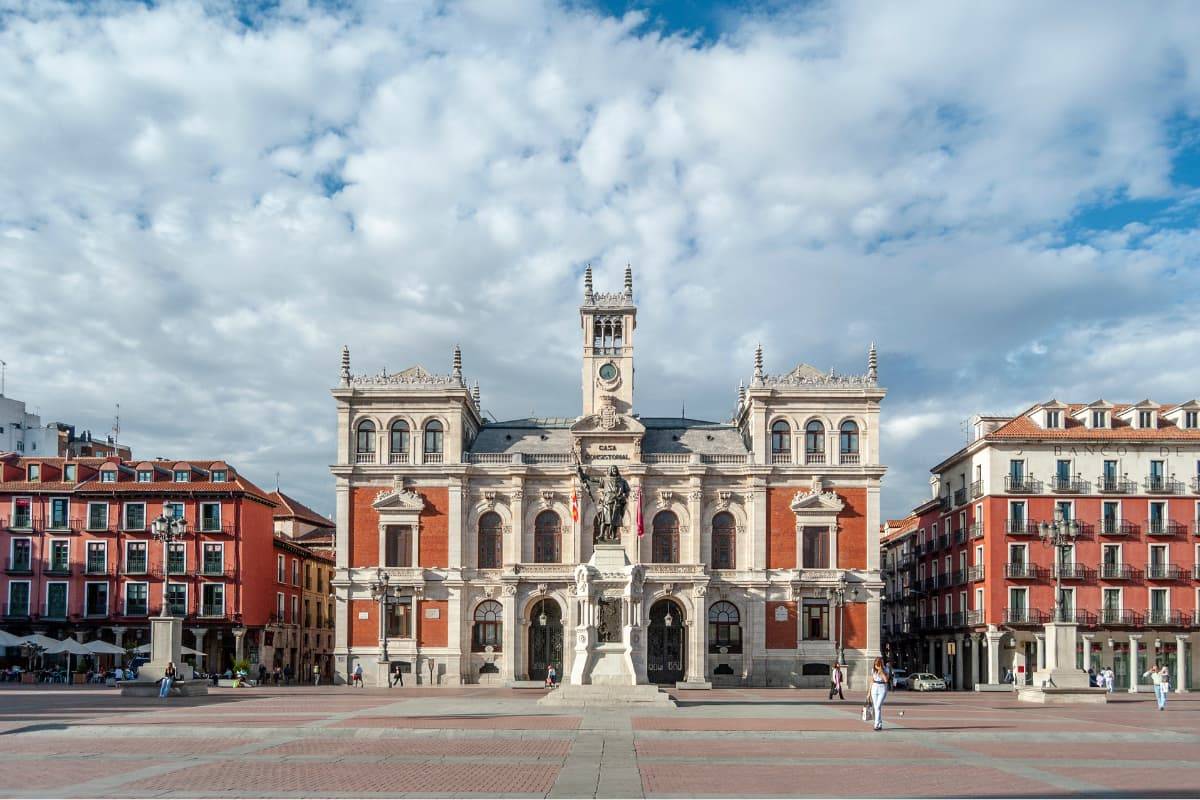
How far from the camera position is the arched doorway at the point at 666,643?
229ft

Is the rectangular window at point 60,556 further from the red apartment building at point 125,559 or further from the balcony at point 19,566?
the balcony at point 19,566

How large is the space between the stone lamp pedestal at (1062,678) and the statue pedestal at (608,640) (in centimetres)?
1562

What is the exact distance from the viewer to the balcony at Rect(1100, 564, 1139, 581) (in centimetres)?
6931

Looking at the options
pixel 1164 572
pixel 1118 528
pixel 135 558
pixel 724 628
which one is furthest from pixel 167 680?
pixel 1164 572

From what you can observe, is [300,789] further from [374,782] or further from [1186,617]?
[1186,617]

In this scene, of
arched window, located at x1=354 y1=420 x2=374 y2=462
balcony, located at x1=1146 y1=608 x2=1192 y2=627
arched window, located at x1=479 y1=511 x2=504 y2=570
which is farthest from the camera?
arched window, located at x1=354 y1=420 x2=374 y2=462

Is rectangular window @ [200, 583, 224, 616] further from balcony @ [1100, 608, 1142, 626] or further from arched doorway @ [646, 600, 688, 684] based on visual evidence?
balcony @ [1100, 608, 1142, 626]

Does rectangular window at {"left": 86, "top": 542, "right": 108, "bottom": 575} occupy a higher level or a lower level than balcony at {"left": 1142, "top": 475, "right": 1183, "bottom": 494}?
lower

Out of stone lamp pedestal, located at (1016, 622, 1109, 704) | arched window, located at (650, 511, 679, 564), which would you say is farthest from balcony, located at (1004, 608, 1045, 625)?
stone lamp pedestal, located at (1016, 622, 1109, 704)

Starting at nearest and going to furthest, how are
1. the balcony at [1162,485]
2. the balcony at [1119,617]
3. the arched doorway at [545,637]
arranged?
the balcony at [1119,617], the balcony at [1162,485], the arched doorway at [545,637]

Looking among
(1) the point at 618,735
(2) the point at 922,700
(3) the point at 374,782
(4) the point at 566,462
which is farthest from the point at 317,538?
(3) the point at 374,782

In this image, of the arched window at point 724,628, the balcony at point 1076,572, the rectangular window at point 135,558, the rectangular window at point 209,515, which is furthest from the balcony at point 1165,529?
the rectangular window at point 135,558

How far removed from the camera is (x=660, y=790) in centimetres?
2012

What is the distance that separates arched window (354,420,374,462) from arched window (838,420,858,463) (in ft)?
86.7
